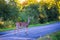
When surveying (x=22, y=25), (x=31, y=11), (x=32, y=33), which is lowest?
(x=32, y=33)

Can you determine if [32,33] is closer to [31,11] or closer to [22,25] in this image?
[22,25]

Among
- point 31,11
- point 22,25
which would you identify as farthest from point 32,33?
point 31,11

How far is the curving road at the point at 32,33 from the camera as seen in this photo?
2357 mm

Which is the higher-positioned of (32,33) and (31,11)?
(31,11)

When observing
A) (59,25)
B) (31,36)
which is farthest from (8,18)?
(59,25)

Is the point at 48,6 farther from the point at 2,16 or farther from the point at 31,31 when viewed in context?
the point at 2,16

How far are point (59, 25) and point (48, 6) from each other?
1.31ft

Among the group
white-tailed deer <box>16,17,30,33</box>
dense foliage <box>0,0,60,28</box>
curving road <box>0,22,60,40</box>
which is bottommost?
curving road <box>0,22,60,40</box>

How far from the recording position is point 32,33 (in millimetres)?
2438

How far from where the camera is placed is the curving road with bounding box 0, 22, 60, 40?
92.8 inches

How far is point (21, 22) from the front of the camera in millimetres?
2418

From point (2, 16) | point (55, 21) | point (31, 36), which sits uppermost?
point (2, 16)

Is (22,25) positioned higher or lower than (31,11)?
lower

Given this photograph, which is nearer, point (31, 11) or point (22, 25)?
point (22, 25)
